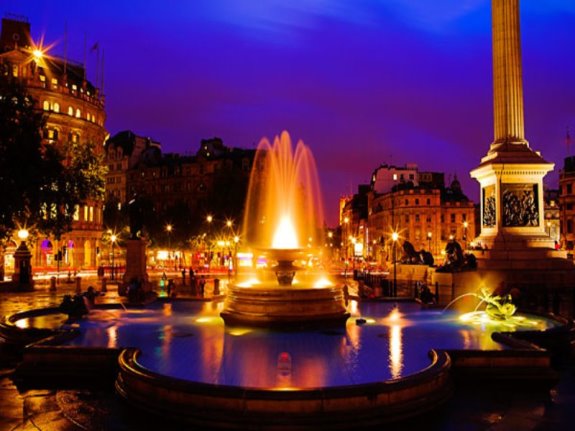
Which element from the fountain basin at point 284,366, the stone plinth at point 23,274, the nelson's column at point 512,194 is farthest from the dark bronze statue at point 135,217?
the nelson's column at point 512,194

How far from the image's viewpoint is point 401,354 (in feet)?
39.5

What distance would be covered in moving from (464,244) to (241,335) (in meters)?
90.2

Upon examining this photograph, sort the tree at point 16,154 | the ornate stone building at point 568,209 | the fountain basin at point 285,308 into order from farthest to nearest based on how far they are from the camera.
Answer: the ornate stone building at point 568,209
the tree at point 16,154
the fountain basin at point 285,308

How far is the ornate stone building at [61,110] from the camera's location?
204 ft

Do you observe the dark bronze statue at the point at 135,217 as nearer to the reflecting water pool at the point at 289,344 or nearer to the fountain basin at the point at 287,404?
the reflecting water pool at the point at 289,344

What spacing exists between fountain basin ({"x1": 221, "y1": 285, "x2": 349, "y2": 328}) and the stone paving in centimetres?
568

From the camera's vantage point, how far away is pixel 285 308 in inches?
610

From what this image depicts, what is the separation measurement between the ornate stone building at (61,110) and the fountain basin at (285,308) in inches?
1991

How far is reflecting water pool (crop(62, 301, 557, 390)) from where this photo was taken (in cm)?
1020

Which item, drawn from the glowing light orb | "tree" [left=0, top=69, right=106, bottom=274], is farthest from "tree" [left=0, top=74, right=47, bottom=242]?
the glowing light orb

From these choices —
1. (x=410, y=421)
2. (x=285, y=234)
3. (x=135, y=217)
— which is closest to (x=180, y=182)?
(x=135, y=217)

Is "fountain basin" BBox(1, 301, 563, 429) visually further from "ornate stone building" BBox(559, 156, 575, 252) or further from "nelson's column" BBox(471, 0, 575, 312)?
"ornate stone building" BBox(559, 156, 575, 252)

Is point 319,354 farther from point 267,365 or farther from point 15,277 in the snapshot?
point 15,277

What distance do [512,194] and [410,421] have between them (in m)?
24.1
